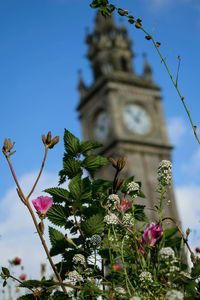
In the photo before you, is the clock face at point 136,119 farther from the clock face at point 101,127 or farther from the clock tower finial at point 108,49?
the clock tower finial at point 108,49

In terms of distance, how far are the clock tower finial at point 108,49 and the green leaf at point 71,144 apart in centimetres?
2691

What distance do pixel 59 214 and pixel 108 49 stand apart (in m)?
29.2

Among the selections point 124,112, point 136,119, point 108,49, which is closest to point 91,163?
point 124,112

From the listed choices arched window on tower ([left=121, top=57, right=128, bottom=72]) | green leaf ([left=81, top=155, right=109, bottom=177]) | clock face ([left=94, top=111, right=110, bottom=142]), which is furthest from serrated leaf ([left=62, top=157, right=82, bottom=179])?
arched window on tower ([left=121, top=57, right=128, bottom=72])

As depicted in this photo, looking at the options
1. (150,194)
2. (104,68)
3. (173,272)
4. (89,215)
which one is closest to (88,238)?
(89,215)

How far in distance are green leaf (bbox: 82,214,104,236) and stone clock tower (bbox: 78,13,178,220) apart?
80.2ft

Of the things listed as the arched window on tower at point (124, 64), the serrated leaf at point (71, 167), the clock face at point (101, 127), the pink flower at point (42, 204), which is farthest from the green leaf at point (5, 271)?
the arched window on tower at point (124, 64)

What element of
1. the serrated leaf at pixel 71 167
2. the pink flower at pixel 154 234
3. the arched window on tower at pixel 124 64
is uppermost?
the arched window on tower at pixel 124 64

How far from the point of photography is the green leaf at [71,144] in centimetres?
135

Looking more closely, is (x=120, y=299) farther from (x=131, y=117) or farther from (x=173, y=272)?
(x=131, y=117)

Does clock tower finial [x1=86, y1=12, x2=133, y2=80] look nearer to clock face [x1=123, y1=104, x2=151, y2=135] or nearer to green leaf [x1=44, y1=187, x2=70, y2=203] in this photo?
clock face [x1=123, y1=104, x2=151, y2=135]

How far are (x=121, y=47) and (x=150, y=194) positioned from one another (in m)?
10.0

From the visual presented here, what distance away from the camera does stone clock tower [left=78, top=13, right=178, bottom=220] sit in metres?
26.6

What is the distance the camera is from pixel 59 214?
1.20 m
